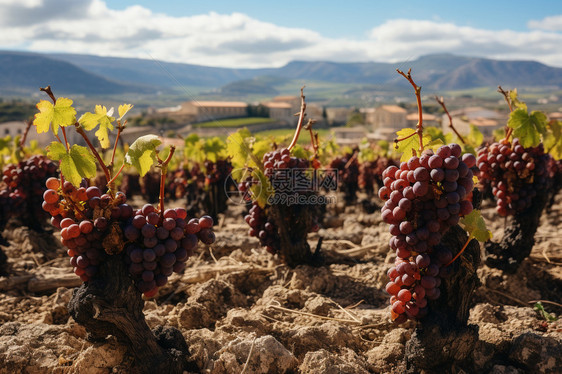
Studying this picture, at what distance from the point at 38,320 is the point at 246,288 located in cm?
211

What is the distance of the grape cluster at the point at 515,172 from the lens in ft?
15.9

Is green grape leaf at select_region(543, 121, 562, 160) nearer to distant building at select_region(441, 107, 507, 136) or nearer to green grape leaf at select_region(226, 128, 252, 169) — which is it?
green grape leaf at select_region(226, 128, 252, 169)

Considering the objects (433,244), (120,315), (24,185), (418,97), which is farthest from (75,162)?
(24,185)

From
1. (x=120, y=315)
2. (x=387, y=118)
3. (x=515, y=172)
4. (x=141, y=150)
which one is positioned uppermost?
(x=141, y=150)

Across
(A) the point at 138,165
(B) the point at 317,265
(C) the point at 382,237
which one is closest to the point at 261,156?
(B) the point at 317,265

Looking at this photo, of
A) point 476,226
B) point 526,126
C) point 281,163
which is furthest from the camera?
point 281,163

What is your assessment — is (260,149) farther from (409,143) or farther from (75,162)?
(75,162)

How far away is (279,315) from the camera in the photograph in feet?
12.8

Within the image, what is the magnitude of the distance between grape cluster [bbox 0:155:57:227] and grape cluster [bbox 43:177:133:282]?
4.01 m

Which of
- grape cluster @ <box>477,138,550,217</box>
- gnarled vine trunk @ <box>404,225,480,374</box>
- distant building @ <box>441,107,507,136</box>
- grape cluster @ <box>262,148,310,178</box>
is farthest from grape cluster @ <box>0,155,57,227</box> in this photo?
distant building @ <box>441,107,507,136</box>

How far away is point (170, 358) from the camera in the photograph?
9.57ft

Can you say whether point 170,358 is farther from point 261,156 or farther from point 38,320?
point 261,156

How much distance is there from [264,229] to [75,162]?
9.36 ft

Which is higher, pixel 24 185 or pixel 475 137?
pixel 475 137
